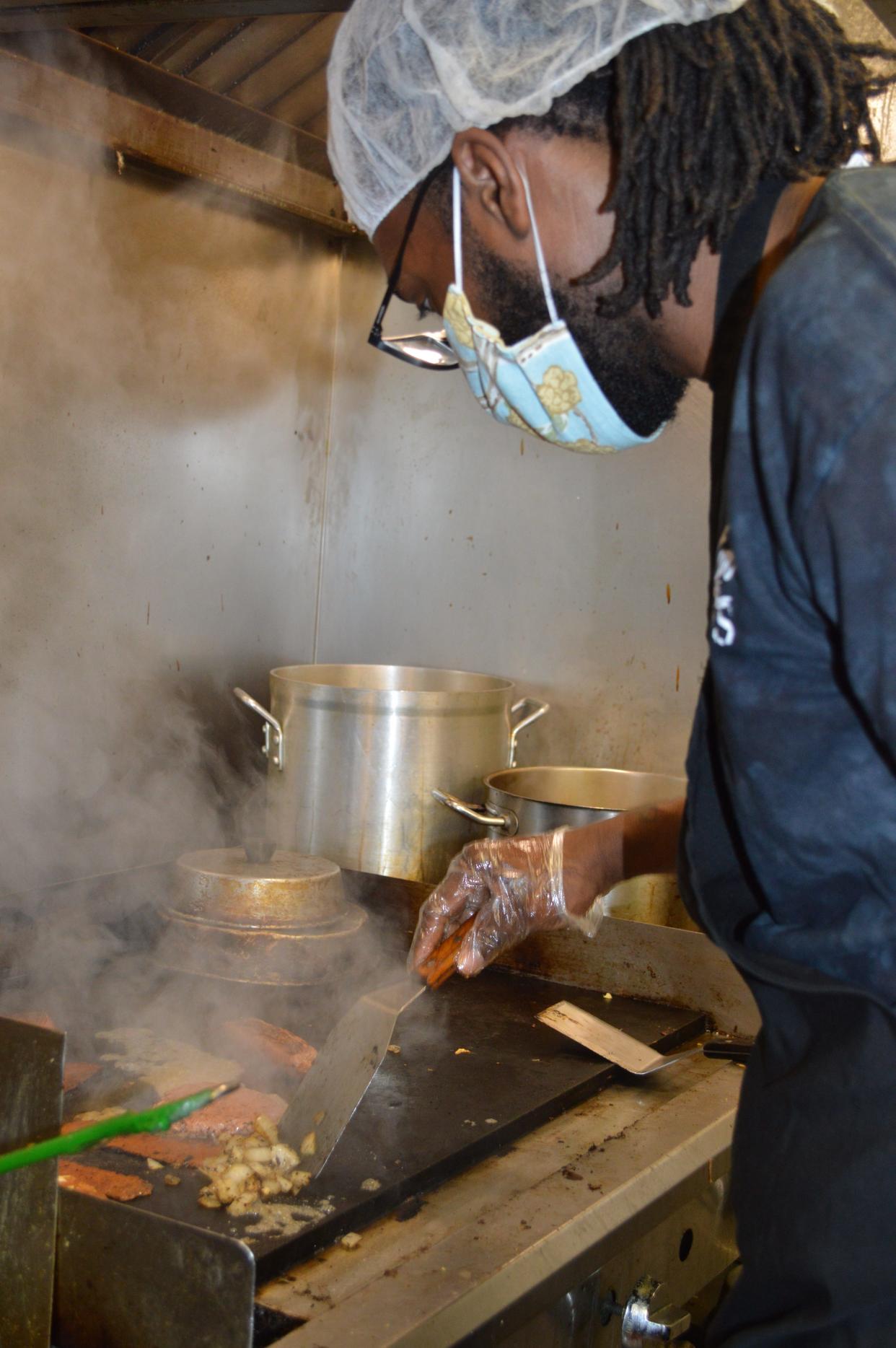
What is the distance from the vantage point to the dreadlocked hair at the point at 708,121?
74 centimetres

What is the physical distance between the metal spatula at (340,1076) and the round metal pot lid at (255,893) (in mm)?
327

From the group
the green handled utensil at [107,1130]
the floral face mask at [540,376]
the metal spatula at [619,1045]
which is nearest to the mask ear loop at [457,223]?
the floral face mask at [540,376]

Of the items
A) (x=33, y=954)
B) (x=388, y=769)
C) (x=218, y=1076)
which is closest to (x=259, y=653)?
(x=388, y=769)

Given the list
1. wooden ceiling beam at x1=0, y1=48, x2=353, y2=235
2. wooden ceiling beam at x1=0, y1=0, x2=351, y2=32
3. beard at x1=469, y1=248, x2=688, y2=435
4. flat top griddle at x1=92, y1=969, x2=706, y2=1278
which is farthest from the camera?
wooden ceiling beam at x1=0, y1=48, x2=353, y2=235

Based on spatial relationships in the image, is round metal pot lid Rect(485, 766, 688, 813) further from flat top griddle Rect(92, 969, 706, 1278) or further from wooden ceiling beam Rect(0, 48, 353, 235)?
wooden ceiling beam Rect(0, 48, 353, 235)

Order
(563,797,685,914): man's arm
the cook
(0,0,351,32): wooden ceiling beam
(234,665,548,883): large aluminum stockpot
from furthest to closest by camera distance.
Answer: (234,665,548,883): large aluminum stockpot → (0,0,351,32): wooden ceiling beam → (563,797,685,914): man's arm → the cook

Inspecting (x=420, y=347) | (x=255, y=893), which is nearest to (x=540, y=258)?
(x=420, y=347)

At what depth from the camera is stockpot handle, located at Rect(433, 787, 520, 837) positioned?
1.70 m

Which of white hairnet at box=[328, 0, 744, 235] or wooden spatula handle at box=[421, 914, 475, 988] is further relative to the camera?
wooden spatula handle at box=[421, 914, 475, 988]

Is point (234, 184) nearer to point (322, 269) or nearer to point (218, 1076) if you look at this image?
point (322, 269)

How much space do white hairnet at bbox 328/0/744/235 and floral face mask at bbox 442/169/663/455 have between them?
53 mm

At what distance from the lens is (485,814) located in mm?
1769

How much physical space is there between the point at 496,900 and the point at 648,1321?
0.47m

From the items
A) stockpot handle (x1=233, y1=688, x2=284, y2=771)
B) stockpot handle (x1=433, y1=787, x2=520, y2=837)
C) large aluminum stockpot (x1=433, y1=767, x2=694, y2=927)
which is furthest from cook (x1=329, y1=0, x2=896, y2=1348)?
stockpot handle (x1=233, y1=688, x2=284, y2=771)
